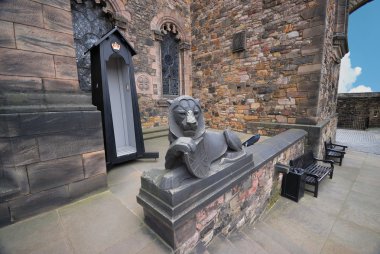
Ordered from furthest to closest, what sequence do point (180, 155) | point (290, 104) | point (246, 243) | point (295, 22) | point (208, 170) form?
point (290, 104), point (295, 22), point (246, 243), point (208, 170), point (180, 155)

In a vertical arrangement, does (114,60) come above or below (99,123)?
→ above

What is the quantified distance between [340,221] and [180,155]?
293cm

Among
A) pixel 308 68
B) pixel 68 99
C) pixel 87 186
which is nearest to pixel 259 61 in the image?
pixel 308 68

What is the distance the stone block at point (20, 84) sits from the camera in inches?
59.3

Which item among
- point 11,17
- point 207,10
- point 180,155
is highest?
point 207,10

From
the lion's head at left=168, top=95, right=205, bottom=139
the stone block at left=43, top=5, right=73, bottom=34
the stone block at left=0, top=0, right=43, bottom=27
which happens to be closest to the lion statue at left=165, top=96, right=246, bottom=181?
the lion's head at left=168, top=95, right=205, bottom=139

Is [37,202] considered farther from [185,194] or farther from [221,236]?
[221,236]

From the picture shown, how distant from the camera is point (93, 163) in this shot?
1959mm

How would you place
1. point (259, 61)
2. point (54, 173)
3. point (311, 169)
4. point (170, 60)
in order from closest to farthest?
point (54, 173)
point (311, 169)
point (259, 61)
point (170, 60)

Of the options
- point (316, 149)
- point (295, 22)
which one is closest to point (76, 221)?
point (316, 149)

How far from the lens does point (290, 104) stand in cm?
466

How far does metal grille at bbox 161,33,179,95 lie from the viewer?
19.9ft

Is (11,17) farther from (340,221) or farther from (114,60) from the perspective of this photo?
(340,221)

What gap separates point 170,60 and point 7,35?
5.16 metres
